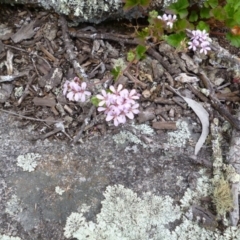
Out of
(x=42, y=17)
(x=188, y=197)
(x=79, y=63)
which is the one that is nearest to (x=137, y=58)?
(x=79, y=63)

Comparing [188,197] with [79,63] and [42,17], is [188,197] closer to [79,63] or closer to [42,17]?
[79,63]

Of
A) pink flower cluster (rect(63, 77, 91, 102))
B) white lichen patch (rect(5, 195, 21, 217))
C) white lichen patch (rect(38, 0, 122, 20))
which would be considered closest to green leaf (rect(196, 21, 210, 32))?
white lichen patch (rect(38, 0, 122, 20))

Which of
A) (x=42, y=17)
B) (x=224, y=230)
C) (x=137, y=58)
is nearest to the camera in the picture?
(x=224, y=230)

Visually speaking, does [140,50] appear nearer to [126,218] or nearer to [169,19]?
[169,19]

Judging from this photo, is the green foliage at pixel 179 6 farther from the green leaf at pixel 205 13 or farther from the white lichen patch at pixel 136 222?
the white lichen patch at pixel 136 222

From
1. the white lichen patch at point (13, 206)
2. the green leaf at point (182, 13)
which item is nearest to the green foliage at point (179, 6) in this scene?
the green leaf at point (182, 13)

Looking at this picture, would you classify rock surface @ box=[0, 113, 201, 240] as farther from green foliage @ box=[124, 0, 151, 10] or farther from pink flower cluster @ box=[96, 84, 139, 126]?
green foliage @ box=[124, 0, 151, 10]
